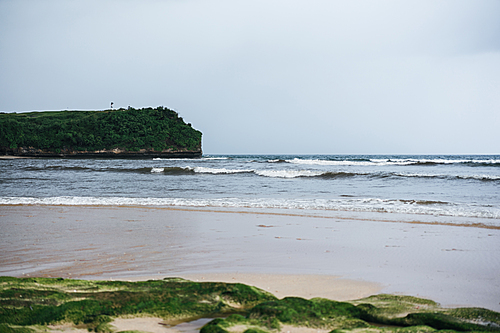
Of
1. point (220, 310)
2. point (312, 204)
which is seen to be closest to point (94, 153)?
point (312, 204)

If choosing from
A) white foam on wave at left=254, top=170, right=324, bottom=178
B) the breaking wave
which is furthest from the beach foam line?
white foam on wave at left=254, top=170, right=324, bottom=178

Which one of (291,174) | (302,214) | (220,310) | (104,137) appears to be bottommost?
(302,214)

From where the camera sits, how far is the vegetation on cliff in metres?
2.25

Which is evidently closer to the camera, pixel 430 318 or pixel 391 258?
pixel 430 318

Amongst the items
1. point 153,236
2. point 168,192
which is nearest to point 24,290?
point 153,236

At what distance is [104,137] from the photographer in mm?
73875

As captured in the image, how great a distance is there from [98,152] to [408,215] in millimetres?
72387

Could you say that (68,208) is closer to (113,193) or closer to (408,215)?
(113,193)

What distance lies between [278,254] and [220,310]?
2142 millimetres

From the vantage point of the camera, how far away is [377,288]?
329cm

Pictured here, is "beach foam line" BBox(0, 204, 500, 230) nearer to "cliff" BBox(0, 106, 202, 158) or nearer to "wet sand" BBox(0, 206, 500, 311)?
"wet sand" BBox(0, 206, 500, 311)

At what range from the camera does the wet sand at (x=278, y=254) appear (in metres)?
3.42

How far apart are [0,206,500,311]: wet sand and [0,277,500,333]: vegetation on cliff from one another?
52 centimetres

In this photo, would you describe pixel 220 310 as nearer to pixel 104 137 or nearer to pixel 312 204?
pixel 312 204
